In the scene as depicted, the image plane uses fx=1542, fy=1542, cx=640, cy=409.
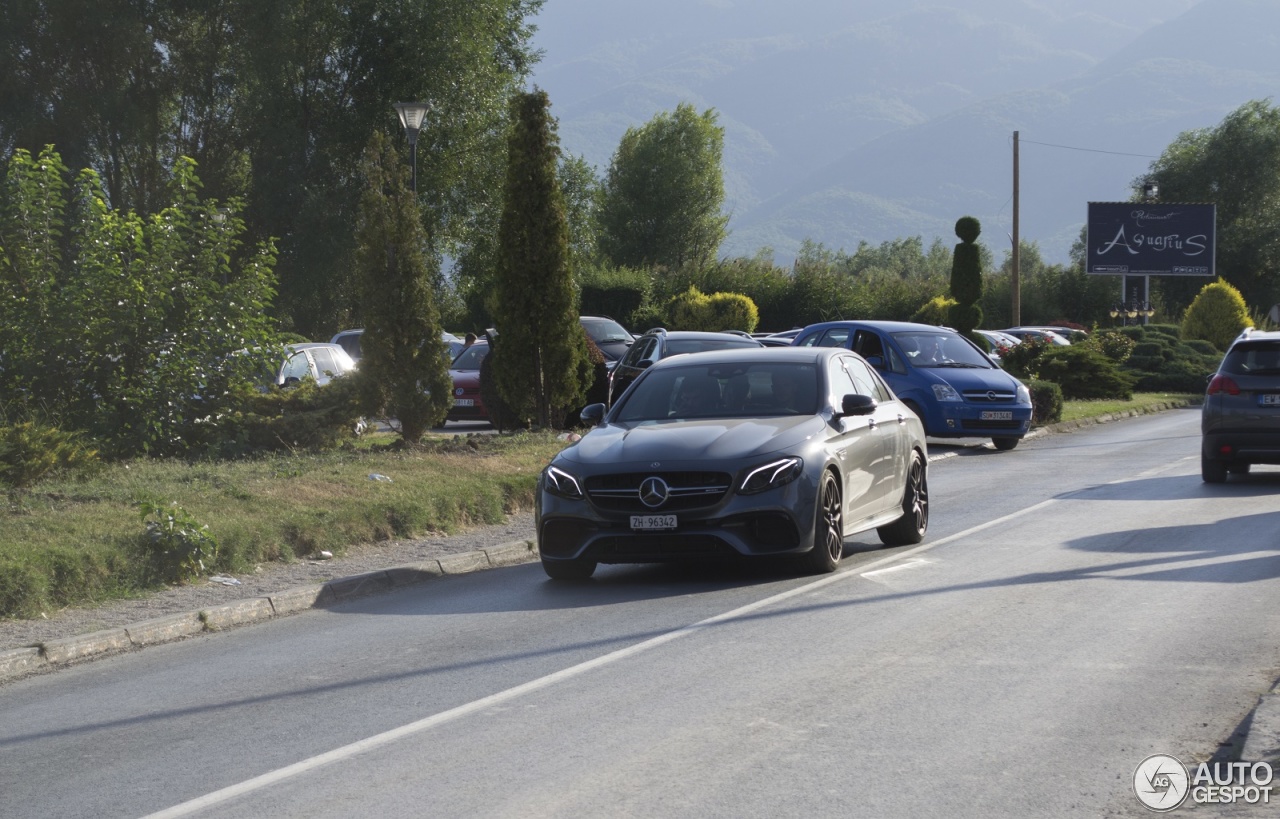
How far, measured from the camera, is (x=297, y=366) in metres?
24.1

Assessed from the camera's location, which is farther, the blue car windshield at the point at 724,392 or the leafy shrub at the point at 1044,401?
the leafy shrub at the point at 1044,401

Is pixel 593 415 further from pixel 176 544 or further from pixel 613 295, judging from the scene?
pixel 613 295

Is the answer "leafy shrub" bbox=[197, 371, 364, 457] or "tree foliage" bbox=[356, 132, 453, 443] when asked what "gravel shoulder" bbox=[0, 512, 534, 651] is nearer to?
"tree foliage" bbox=[356, 132, 453, 443]

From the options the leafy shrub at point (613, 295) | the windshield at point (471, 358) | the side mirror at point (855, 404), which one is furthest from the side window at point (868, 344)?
the leafy shrub at point (613, 295)

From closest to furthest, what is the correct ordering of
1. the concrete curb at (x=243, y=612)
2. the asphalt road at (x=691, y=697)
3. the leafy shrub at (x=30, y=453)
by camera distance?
the asphalt road at (x=691, y=697), the concrete curb at (x=243, y=612), the leafy shrub at (x=30, y=453)

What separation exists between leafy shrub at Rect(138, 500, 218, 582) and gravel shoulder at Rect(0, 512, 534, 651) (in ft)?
0.60

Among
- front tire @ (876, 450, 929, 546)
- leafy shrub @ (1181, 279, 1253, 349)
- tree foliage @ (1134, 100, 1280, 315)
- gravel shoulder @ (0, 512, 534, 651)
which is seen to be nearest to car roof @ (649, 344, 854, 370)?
front tire @ (876, 450, 929, 546)

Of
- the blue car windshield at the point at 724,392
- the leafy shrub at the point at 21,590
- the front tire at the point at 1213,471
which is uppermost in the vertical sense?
the blue car windshield at the point at 724,392

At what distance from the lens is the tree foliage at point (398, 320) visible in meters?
17.7

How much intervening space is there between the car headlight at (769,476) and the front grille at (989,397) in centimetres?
1331

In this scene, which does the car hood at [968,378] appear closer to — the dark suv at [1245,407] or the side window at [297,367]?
the dark suv at [1245,407]

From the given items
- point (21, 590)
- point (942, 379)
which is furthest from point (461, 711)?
point (942, 379)

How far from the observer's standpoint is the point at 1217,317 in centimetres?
5781

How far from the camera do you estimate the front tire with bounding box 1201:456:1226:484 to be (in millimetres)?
17688
